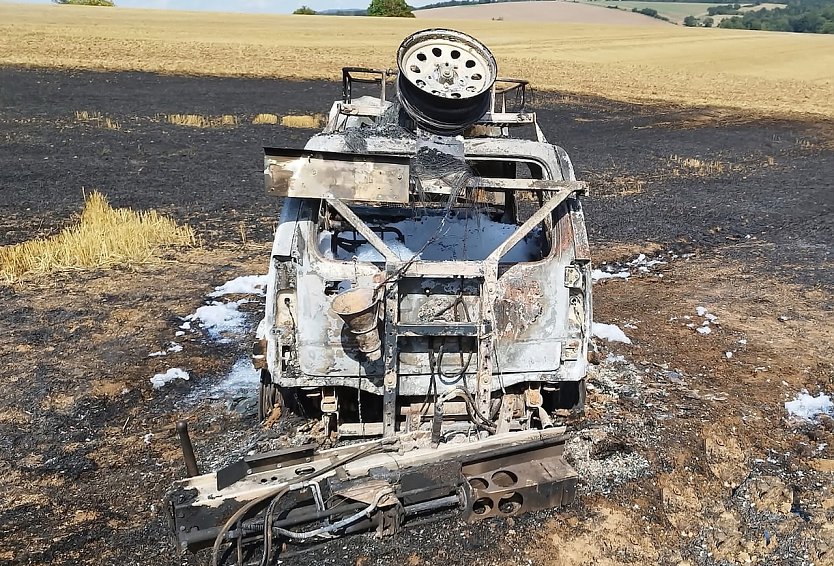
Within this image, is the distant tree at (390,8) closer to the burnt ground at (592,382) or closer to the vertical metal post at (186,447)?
the burnt ground at (592,382)

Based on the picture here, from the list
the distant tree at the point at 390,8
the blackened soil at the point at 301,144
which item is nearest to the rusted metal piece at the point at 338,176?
the blackened soil at the point at 301,144

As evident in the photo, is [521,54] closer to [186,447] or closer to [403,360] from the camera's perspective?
[403,360]

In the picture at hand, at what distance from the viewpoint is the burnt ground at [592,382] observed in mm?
3646

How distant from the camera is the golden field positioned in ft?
90.9

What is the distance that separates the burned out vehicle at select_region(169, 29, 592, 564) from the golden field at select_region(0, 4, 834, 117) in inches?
898

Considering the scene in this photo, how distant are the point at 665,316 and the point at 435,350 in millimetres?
3668

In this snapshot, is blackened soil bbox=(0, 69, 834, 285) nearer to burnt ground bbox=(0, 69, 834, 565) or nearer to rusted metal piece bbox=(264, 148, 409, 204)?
burnt ground bbox=(0, 69, 834, 565)

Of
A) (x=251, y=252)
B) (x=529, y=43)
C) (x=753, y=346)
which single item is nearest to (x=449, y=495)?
(x=753, y=346)

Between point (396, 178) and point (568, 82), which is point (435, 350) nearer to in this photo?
point (396, 178)

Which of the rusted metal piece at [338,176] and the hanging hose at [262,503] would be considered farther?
the rusted metal piece at [338,176]

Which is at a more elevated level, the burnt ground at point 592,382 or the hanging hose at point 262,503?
the hanging hose at point 262,503

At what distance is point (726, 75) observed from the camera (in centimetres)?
3222

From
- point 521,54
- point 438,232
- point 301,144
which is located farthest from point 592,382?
point 521,54

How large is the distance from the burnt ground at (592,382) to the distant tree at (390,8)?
206 ft
